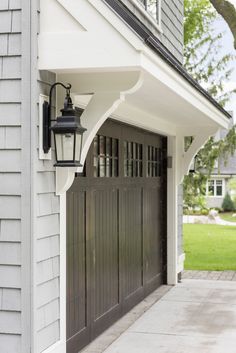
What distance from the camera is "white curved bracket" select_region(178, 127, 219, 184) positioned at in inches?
336

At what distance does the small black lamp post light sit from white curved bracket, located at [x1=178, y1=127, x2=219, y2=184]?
177 inches

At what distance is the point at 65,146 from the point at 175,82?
4.12 ft

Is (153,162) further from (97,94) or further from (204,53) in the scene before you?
(204,53)

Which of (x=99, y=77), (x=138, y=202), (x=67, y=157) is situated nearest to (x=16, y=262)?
(x=67, y=157)

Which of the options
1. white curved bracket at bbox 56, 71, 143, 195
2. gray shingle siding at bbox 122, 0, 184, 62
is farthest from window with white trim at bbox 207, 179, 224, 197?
white curved bracket at bbox 56, 71, 143, 195

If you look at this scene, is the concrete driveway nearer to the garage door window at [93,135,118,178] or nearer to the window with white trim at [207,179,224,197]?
the garage door window at [93,135,118,178]

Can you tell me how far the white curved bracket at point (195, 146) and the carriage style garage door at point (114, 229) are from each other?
305mm

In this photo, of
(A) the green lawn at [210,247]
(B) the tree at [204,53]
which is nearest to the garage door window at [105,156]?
(A) the green lawn at [210,247]

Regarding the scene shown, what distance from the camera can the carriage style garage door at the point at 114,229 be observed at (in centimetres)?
564

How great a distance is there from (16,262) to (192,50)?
13.9 meters

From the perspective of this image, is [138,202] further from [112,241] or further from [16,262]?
[16,262]

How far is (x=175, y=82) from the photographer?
16.4 feet

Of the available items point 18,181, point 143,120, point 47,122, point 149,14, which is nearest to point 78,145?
point 47,122

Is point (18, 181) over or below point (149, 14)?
below
